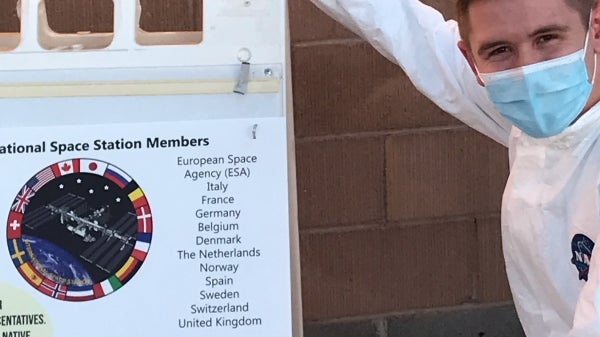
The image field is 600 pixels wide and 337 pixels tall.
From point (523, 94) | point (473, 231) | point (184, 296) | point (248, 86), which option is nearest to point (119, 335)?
point (184, 296)

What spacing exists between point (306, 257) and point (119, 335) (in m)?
0.71

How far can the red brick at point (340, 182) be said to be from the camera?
1639 mm

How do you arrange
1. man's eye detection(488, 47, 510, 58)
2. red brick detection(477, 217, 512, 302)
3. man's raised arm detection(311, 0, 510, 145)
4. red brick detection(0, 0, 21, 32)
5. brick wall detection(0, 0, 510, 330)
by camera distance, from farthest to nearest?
red brick detection(477, 217, 512, 302), brick wall detection(0, 0, 510, 330), red brick detection(0, 0, 21, 32), man's raised arm detection(311, 0, 510, 145), man's eye detection(488, 47, 510, 58)

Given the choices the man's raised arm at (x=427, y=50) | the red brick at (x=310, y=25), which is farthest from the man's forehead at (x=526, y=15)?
the red brick at (x=310, y=25)

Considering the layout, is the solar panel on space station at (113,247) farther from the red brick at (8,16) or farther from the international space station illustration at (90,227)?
the red brick at (8,16)

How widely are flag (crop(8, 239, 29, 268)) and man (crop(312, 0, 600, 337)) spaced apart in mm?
587

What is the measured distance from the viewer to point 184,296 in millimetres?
1012

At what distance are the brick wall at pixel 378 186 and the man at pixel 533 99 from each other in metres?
0.32

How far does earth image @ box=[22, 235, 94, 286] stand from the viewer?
1.00 meters

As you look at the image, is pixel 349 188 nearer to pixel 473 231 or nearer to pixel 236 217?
pixel 473 231

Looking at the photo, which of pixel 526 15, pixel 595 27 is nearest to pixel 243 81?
pixel 526 15

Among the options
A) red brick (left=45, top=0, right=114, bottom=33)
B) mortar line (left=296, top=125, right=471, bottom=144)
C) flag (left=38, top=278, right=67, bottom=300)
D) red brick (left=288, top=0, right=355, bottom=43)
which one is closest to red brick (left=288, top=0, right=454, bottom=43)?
red brick (left=288, top=0, right=355, bottom=43)

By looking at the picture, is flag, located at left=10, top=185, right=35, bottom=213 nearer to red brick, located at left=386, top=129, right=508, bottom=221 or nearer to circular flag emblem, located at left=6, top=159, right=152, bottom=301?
circular flag emblem, located at left=6, top=159, right=152, bottom=301

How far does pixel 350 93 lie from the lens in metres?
1.62
